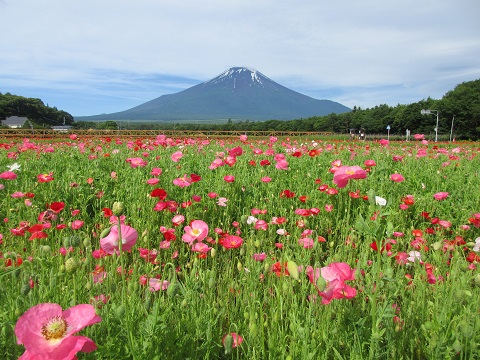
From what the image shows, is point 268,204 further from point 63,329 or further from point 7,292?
point 63,329

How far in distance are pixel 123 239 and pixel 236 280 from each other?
799mm

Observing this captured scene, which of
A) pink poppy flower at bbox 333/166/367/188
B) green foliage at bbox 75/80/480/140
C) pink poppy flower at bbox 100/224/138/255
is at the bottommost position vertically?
pink poppy flower at bbox 100/224/138/255

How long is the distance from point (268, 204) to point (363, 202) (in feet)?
2.70

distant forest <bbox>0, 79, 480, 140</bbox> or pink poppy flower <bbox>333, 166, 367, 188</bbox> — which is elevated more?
distant forest <bbox>0, 79, 480, 140</bbox>

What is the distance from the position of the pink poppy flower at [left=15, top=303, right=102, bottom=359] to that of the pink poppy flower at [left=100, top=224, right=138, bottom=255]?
0.34 metres

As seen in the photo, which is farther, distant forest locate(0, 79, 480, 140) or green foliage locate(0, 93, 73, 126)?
green foliage locate(0, 93, 73, 126)

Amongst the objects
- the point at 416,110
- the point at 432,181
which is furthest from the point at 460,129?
the point at 432,181

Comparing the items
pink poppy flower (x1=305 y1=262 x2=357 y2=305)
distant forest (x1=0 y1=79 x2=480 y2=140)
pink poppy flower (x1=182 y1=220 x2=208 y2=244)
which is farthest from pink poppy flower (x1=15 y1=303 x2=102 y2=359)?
distant forest (x1=0 y1=79 x2=480 y2=140)

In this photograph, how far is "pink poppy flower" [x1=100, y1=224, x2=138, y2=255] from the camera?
1.12 m

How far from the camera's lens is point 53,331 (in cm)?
75

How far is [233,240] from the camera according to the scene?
1.97m

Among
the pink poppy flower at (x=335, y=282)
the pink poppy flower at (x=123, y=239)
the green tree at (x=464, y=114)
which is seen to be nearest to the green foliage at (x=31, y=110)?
the green tree at (x=464, y=114)

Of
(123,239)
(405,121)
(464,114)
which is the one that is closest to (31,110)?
(405,121)

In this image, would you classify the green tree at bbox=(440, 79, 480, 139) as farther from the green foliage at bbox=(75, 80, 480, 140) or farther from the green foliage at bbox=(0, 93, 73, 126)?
the green foliage at bbox=(0, 93, 73, 126)
